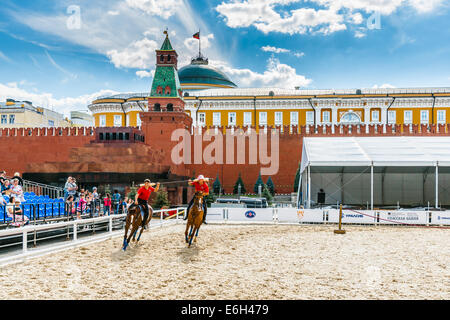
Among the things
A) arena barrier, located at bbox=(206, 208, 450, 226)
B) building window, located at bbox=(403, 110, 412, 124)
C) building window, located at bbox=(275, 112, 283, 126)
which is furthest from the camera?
building window, located at bbox=(275, 112, 283, 126)

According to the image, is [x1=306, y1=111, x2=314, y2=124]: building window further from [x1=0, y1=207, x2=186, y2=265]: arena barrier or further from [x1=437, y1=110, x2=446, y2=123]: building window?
[x1=0, y1=207, x2=186, y2=265]: arena barrier

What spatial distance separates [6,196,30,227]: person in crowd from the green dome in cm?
4651

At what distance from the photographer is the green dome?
5666 centimetres

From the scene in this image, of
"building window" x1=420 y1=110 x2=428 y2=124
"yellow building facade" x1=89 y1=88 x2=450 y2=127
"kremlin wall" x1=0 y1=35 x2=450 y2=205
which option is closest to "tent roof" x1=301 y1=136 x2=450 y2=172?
"kremlin wall" x1=0 y1=35 x2=450 y2=205

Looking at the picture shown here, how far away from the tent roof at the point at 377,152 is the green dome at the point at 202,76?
1437 inches

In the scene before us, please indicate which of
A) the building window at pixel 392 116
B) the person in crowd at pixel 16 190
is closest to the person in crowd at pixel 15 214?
the person in crowd at pixel 16 190

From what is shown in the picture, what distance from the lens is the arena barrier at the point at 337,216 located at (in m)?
16.5

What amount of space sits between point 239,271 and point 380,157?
43.5 ft

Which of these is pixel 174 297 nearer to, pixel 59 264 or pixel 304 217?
pixel 59 264

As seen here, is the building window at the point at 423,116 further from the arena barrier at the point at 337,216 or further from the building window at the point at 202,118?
the arena barrier at the point at 337,216

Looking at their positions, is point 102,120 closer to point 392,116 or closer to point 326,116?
point 326,116

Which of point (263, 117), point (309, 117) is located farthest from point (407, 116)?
point (263, 117)

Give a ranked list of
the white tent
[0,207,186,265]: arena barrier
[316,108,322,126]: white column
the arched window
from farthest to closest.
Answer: [316,108,322,126]: white column → the arched window → the white tent → [0,207,186,265]: arena barrier

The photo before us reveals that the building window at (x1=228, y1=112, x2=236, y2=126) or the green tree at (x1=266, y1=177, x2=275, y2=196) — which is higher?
the building window at (x1=228, y1=112, x2=236, y2=126)
